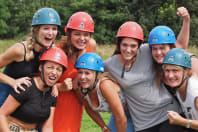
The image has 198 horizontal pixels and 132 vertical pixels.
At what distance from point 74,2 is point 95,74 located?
116ft

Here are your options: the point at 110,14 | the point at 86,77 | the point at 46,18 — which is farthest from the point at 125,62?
the point at 110,14

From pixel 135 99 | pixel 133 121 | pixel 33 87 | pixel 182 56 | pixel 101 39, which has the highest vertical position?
pixel 182 56

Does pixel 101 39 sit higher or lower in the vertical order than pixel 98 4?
lower

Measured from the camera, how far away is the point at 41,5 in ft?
139

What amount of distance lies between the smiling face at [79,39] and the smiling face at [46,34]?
Answer: 1.40ft

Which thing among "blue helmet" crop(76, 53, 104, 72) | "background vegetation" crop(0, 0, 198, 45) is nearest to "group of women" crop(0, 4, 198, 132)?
"blue helmet" crop(76, 53, 104, 72)

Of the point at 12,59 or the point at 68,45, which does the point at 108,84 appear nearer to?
the point at 68,45

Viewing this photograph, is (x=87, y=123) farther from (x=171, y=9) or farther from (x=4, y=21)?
(x=4, y=21)

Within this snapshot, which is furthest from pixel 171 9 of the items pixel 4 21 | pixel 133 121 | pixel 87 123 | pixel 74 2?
pixel 133 121

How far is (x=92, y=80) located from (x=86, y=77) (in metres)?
0.14

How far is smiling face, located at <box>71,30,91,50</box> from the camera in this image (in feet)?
19.1

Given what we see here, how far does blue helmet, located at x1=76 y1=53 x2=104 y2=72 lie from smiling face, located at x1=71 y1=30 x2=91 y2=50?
242 millimetres

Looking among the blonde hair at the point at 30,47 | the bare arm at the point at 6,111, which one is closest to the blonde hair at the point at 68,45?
the blonde hair at the point at 30,47

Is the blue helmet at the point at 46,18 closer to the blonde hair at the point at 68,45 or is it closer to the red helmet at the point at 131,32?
the blonde hair at the point at 68,45
